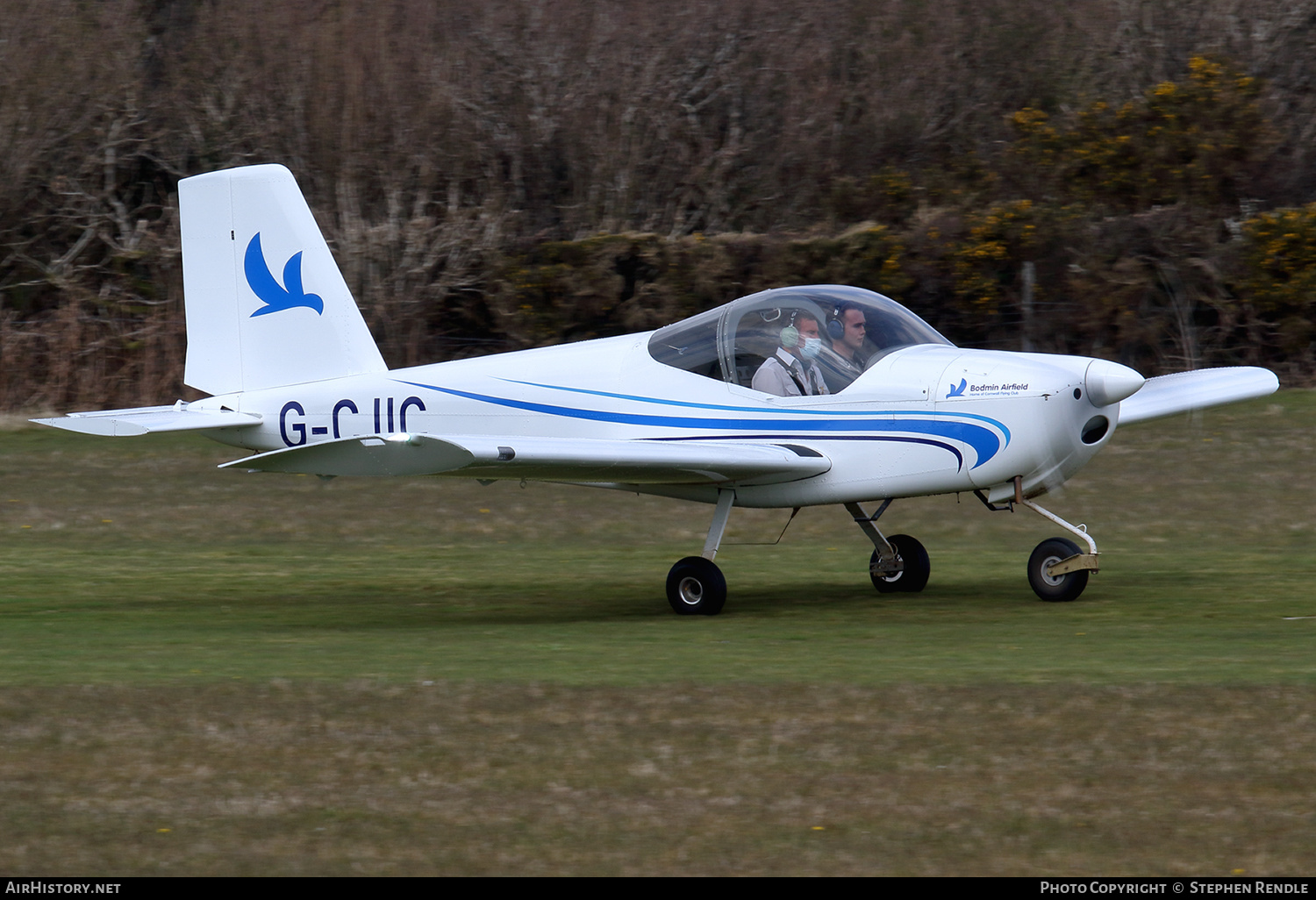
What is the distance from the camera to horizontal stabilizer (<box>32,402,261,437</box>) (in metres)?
9.92

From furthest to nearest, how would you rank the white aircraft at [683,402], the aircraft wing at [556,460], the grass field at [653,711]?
the white aircraft at [683,402]
the aircraft wing at [556,460]
the grass field at [653,711]

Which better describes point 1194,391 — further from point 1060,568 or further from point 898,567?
point 898,567

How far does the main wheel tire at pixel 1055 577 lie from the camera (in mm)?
10094

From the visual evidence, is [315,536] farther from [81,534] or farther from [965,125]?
[965,125]

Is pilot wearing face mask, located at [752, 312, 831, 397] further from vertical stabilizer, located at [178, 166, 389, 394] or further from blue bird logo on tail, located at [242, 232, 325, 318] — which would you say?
blue bird logo on tail, located at [242, 232, 325, 318]

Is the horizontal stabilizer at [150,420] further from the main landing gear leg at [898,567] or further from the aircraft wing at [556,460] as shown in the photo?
the main landing gear leg at [898,567]

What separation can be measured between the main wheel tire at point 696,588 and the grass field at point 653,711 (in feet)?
0.51

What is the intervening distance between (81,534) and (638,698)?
9.37 m

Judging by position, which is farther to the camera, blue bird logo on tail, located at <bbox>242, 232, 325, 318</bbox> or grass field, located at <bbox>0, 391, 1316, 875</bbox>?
blue bird logo on tail, located at <bbox>242, 232, 325, 318</bbox>

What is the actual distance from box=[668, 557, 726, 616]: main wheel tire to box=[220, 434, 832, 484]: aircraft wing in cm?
55

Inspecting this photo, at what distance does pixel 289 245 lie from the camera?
38.4 ft

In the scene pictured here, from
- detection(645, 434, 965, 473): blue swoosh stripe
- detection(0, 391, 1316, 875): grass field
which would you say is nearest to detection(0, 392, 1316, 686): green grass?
detection(0, 391, 1316, 875): grass field

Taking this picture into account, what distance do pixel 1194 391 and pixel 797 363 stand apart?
314 cm

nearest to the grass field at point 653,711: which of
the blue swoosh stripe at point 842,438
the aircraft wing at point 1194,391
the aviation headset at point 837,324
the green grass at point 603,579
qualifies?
the green grass at point 603,579
